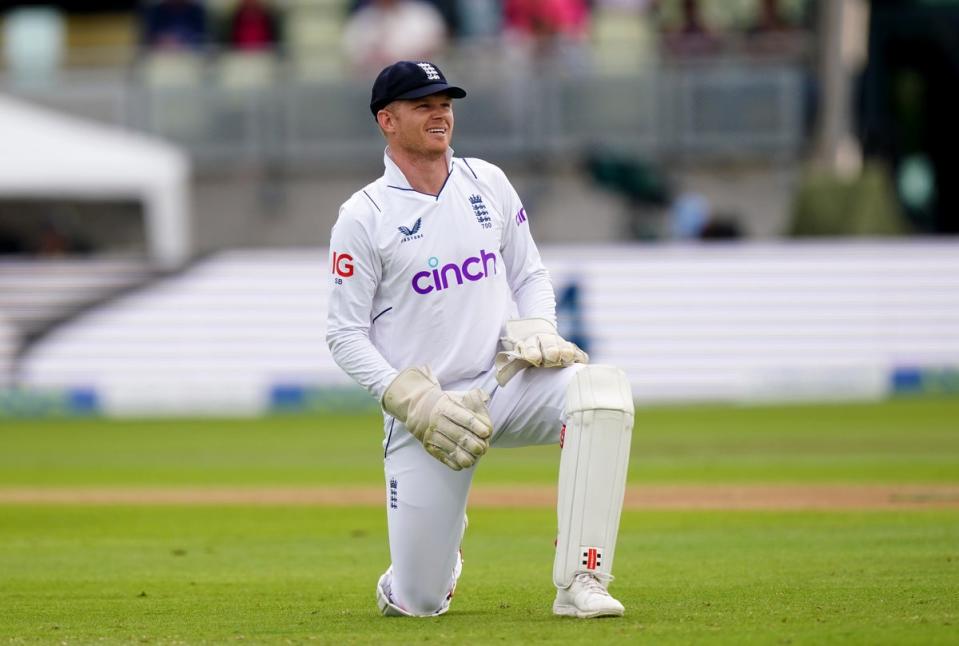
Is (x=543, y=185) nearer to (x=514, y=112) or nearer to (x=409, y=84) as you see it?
(x=514, y=112)

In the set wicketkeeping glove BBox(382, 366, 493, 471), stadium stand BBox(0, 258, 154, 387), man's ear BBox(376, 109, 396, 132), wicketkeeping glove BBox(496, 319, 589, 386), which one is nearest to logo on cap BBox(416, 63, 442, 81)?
man's ear BBox(376, 109, 396, 132)

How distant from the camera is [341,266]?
6527 millimetres

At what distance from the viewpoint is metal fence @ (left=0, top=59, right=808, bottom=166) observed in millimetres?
21031

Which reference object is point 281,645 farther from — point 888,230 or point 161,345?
point 888,230

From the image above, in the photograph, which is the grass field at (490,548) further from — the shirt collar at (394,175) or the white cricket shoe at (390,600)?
the shirt collar at (394,175)

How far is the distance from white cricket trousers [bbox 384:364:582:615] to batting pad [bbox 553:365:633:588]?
0.31 metres

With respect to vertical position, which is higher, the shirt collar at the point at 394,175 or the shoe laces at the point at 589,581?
the shirt collar at the point at 394,175

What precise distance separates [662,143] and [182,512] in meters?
11.1

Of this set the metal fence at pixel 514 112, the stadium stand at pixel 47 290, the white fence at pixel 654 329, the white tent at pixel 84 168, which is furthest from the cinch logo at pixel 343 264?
the metal fence at pixel 514 112

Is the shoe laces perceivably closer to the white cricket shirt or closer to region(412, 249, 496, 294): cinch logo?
the white cricket shirt

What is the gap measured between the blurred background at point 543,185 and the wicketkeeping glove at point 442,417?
475 inches

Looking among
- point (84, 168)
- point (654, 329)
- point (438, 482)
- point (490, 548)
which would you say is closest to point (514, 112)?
point (654, 329)

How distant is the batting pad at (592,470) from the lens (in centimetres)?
609

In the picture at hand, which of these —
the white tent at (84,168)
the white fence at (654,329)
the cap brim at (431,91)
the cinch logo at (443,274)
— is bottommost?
the white fence at (654,329)
